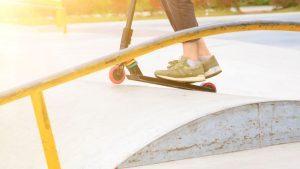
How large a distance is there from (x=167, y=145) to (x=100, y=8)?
28768 mm

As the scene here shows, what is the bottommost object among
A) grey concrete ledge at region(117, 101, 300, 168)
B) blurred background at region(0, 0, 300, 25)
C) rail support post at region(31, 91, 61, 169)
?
grey concrete ledge at region(117, 101, 300, 168)

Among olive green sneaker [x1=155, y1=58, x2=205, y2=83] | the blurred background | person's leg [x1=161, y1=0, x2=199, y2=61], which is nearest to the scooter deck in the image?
olive green sneaker [x1=155, y1=58, x2=205, y2=83]

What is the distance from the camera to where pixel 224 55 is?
314 inches

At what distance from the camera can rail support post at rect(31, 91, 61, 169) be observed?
2.52 metres

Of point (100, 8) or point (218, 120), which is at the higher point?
point (100, 8)

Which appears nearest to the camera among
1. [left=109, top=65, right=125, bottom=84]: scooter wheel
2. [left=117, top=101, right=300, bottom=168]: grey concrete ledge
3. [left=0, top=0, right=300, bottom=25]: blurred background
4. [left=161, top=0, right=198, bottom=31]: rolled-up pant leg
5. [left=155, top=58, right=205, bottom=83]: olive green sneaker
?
[left=117, top=101, right=300, bottom=168]: grey concrete ledge

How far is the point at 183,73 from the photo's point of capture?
13.1ft

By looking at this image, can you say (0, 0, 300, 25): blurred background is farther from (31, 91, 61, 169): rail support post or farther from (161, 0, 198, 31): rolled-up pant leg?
(31, 91, 61, 169): rail support post

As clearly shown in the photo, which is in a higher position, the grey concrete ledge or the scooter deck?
the scooter deck

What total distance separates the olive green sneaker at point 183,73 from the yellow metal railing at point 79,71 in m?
1.18

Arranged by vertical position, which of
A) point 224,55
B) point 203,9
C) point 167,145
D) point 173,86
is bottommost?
point 167,145

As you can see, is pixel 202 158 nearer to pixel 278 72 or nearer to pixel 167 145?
pixel 167 145

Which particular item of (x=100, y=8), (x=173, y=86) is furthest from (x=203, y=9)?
(x=173, y=86)

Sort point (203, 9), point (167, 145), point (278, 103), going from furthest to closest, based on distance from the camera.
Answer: point (203, 9), point (278, 103), point (167, 145)
